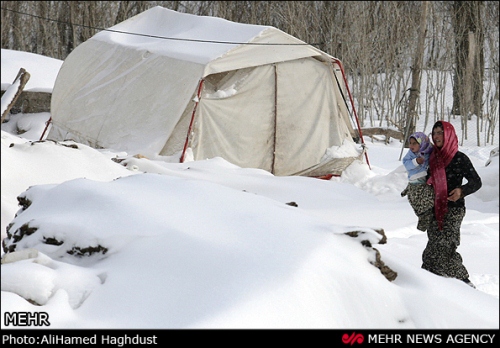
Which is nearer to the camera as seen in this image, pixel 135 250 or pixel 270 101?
pixel 135 250

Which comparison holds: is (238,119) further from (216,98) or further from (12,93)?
(12,93)

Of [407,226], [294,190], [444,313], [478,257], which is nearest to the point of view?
[444,313]

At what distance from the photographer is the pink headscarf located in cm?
443

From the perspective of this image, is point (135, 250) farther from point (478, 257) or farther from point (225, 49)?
point (225, 49)

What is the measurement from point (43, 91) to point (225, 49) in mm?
5902

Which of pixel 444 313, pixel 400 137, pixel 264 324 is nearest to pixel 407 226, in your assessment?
pixel 444 313

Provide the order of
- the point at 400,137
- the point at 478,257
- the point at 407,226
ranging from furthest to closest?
the point at 400,137 < the point at 407,226 < the point at 478,257

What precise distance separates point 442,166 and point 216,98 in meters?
5.88

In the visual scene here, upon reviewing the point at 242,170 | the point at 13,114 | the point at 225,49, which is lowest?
the point at 13,114

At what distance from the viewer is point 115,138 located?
1038 centimetres
